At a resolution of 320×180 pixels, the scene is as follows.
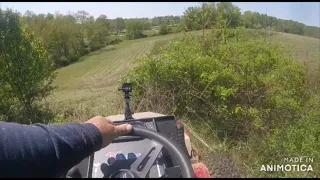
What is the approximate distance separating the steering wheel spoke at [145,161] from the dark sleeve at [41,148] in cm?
43

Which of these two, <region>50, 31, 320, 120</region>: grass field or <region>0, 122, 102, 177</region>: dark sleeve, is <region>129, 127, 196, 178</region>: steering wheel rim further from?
<region>50, 31, 320, 120</region>: grass field

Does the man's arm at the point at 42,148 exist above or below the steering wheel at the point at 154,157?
above

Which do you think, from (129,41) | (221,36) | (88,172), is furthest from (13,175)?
(129,41)

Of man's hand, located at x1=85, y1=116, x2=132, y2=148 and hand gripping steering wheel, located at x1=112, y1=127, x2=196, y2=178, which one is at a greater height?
man's hand, located at x1=85, y1=116, x2=132, y2=148

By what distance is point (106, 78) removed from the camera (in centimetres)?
1373

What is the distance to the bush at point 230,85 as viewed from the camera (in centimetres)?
675

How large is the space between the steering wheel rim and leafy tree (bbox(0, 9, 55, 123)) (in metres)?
9.97

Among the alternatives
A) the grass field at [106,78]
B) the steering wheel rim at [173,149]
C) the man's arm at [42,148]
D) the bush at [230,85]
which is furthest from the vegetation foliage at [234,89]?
the man's arm at [42,148]

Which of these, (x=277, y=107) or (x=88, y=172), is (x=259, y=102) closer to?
(x=277, y=107)

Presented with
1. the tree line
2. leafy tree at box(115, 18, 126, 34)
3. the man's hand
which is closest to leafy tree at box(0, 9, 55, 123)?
the tree line

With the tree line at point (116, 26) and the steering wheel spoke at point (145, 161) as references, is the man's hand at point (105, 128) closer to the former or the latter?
the steering wheel spoke at point (145, 161)

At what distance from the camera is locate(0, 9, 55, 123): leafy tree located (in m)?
11.7

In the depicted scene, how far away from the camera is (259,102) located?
709 cm

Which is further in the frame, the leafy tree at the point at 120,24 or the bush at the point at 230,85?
the leafy tree at the point at 120,24
